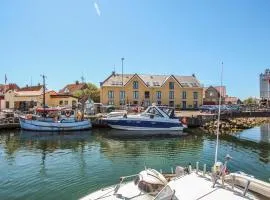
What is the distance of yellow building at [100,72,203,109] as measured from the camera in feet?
284

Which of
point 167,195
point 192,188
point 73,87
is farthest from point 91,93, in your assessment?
point 167,195

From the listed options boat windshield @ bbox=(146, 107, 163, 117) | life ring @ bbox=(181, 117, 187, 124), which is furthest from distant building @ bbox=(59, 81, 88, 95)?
boat windshield @ bbox=(146, 107, 163, 117)

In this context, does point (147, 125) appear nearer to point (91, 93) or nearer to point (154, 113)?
point (154, 113)

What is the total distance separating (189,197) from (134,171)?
46.8 feet

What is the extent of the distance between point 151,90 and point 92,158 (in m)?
57.8

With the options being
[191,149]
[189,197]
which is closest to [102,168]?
[191,149]

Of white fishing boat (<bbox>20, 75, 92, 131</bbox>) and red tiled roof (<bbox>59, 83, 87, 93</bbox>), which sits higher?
red tiled roof (<bbox>59, 83, 87, 93</bbox>)

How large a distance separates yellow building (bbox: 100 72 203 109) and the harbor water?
117 ft

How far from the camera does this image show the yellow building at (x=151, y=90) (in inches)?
3403

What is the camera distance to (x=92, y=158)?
3166 centimetres

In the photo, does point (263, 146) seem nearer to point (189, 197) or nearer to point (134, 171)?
point (134, 171)

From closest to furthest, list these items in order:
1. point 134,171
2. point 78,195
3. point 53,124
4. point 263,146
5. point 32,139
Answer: point 78,195 < point 134,171 < point 263,146 < point 32,139 < point 53,124

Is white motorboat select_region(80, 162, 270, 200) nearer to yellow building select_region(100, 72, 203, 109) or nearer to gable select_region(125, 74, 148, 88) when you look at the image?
yellow building select_region(100, 72, 203, 109)

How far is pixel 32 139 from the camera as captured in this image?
44875 mm
